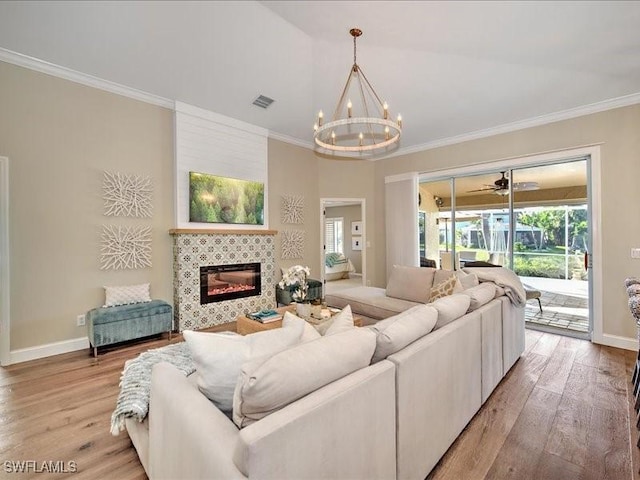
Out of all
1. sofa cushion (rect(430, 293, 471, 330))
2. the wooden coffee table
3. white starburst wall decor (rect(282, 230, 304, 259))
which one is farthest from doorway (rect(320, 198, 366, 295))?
sofa cushion (rect(430, 293, 471, 330))

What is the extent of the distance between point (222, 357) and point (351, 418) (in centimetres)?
59

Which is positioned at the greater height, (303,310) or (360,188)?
(360,188)

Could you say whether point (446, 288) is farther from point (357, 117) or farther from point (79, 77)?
point (79, 77)

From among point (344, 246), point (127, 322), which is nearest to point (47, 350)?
point (127, 322)

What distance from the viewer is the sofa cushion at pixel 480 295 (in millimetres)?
2471

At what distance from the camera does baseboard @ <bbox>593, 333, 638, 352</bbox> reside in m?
3.65

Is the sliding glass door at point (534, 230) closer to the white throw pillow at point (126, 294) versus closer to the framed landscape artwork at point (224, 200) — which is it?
the framed landscape artwork at point (224, 200)

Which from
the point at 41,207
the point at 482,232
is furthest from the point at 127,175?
the point at 482,232

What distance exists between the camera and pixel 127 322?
11.5ft

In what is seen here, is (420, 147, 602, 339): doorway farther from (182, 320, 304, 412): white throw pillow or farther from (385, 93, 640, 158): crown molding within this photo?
(182, 320, 304, 412): white throw pillow

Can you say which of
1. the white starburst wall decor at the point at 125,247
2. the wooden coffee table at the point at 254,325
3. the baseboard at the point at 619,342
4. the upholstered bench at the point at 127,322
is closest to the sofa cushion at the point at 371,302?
the wooden coffee table at the point at 254,325

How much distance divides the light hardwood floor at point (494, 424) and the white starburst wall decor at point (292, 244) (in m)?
3.15

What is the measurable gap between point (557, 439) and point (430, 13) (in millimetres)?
3769

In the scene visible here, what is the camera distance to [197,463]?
103cm
